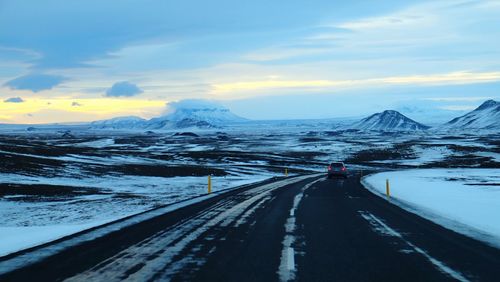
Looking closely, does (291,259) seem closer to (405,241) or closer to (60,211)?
(405,241)

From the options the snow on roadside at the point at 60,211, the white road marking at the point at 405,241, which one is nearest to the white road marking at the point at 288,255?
the white road marking at the point at 405,241

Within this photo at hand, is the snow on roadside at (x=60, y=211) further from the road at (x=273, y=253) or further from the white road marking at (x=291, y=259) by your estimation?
the white road marking at (x=291, y=259)

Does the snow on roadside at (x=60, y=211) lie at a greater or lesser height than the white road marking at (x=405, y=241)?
lesser

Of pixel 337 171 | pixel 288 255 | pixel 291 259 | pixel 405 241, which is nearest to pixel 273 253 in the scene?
pixel 288 255

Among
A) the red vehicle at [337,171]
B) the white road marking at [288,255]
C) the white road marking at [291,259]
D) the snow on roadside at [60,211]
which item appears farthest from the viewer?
the red vehicle at [337,171]

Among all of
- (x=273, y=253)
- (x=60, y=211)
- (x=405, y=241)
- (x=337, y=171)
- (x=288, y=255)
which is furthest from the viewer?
(x=337, y=171)

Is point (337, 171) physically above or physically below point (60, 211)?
above

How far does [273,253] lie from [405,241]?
329cm

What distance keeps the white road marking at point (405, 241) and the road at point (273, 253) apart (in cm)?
2

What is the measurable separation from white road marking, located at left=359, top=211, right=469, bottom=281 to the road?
0.02 m

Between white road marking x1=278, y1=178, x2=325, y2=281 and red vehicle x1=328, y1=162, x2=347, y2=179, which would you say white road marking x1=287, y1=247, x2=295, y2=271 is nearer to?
white road marking x1=278, y1=178, x2=325, y2=281

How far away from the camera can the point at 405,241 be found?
10625 millimetres

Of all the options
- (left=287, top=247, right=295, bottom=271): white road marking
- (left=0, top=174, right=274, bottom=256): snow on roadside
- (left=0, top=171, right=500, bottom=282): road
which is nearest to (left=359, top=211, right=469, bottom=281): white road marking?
(left=0, top=171, right=500, bottom=282): road

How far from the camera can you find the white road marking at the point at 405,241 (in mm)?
7652
